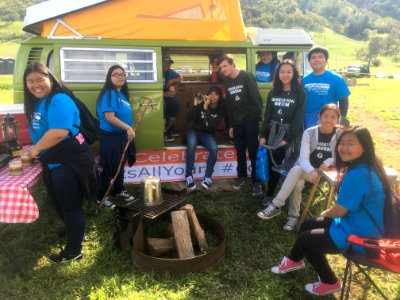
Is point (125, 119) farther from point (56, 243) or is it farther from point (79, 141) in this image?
point (56, 243)

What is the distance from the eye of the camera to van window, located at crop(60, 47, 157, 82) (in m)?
4.67

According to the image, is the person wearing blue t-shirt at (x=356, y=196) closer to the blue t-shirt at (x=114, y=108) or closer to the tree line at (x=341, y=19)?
the blue t-shirt at (x=114, y=108)

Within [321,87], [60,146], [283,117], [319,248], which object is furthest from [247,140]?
[60,146]

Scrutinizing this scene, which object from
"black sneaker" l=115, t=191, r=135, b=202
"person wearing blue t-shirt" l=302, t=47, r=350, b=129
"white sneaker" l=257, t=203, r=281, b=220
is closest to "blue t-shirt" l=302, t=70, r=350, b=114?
"person wearing blue t-shirt" l=302, t=47, r=350, b=129

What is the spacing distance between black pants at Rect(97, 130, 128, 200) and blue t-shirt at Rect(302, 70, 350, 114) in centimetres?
248

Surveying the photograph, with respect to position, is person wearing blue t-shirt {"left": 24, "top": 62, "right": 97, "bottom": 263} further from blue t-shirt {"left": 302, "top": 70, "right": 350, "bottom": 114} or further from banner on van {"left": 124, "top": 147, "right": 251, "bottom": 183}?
blue t-shirt {"left": 302, "top": 70, "right": 350, "bottom": 114}

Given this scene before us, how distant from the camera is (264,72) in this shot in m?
5.50

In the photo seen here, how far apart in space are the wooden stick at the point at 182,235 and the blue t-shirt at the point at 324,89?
7.51 ft

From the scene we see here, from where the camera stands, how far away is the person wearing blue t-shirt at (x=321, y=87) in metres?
4.42

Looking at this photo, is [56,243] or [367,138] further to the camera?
[56,243]

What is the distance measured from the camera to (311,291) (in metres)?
3.00

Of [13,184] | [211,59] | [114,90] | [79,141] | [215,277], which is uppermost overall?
[211,59]

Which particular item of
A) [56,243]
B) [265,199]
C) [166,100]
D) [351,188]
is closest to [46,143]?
[56,243]

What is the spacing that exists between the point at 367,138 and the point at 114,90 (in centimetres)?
292
